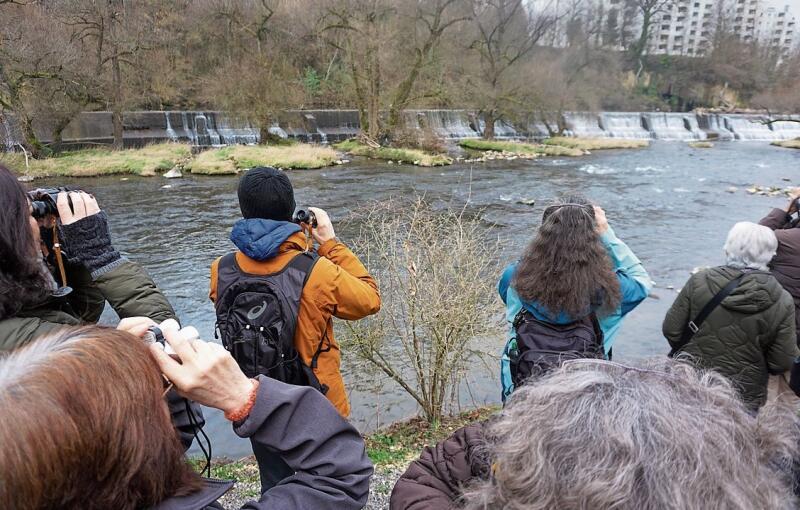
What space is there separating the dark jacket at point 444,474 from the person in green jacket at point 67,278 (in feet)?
1.96

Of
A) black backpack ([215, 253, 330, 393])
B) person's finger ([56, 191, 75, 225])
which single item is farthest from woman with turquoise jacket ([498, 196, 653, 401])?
person's finger ([56, 191, 75, 225])

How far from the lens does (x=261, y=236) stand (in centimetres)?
231

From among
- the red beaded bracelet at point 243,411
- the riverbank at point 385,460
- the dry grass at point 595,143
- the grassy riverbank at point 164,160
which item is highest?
the red beaded bracelet at point 243,411

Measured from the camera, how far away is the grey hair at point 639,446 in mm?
909

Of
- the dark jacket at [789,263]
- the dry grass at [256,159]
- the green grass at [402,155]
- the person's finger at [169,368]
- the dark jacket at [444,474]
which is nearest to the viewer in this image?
the person's finger at [169,368]

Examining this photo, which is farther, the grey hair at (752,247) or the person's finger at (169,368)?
the grey hair at (752,247)

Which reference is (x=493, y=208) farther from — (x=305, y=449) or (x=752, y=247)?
(x=305, y=449)

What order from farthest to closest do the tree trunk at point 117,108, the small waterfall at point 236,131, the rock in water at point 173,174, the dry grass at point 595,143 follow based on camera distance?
the dry grass at point 595,143 < the small waterfall at point 236,131 < the tree trunk at point 117,108 < the rock in water at point 173,174

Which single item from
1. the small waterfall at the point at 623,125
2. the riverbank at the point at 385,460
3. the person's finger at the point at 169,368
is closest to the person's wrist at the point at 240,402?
the person's finger at the point at 169,368

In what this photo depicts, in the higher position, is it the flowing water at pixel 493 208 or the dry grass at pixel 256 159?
the dry grass at pixel 256 159

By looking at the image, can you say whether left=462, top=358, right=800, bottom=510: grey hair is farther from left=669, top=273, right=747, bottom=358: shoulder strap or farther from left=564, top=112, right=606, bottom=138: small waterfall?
left=564, top=112, right=606, bottom=138: small waterfall

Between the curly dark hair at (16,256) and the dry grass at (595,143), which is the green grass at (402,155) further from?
the curly dark hair at (16,256)

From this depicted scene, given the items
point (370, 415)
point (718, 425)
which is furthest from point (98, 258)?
point (370, 415)

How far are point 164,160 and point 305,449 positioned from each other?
20545 millimetres
